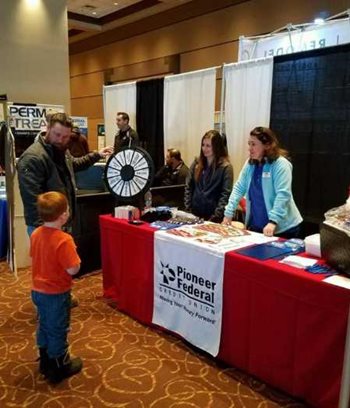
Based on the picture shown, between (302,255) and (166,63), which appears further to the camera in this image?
(166,63)

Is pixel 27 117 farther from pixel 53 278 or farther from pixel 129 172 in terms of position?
pixel 53 278

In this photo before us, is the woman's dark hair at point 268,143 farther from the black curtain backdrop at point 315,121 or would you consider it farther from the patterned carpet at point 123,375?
the patterned carpet at point 123,375

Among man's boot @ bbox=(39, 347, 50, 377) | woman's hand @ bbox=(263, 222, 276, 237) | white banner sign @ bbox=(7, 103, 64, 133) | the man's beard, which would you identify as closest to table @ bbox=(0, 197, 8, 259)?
white banner sign @ bbox=(7, 103, 64, 133)

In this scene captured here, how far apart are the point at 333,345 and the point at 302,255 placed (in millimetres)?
483

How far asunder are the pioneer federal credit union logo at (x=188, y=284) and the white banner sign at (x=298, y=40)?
91.0 inches

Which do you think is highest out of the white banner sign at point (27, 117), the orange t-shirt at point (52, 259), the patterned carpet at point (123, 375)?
the white banner sign at point (27, 117)

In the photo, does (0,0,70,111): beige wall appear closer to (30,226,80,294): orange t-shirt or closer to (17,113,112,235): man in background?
(17,113,112,235): man in background

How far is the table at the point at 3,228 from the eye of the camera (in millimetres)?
3805

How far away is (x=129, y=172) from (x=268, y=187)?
0.92m

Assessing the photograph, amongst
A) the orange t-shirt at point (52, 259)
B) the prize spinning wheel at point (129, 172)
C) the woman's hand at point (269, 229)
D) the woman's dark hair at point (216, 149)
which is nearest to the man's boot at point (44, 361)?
the orange t-shirt at point (52, 259)

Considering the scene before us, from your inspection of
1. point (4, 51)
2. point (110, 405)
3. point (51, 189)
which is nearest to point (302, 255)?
point (110, 405)

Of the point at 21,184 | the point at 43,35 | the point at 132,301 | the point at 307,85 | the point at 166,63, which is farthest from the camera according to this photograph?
the point at 166,63

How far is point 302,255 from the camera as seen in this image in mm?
1979

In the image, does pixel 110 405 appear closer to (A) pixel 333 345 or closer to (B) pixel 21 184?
(A) pixel 333 345
